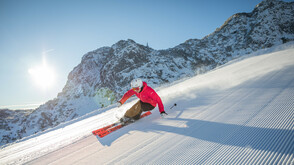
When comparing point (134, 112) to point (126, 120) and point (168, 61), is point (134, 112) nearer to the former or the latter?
point (126, 120)

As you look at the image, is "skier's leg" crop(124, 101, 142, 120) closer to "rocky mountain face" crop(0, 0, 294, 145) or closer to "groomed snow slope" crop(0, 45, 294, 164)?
"groomed snow slope" crop(0, 45, 294, 164)

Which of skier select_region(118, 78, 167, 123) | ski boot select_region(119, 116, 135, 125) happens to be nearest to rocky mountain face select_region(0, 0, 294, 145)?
skier select_region(118, 78, 167, 123)

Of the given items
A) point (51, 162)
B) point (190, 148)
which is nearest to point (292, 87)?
point (190, 148)

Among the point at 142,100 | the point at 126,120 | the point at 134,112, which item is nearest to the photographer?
the point at 126,120

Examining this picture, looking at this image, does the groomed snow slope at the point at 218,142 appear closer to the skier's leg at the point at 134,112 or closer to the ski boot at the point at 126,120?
the ski boot at the point at 126,120

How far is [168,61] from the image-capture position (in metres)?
71.3

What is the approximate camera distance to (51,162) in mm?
2549

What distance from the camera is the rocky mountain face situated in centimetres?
6500

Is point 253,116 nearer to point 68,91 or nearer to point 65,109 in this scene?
point 65,109

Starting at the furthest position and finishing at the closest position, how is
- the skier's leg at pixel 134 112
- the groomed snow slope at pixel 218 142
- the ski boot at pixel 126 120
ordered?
the skier's leg at pixel 134 112, the ski boot at pixel 126 120, the groomed snow slope at pixel 218 142

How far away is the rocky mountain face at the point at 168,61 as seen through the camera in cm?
6500

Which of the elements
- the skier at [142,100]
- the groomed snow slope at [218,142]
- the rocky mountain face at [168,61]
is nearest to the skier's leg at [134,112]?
the skier at [142,100]

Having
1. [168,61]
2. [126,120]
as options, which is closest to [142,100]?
[126,120]

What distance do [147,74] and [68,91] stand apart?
268ft
